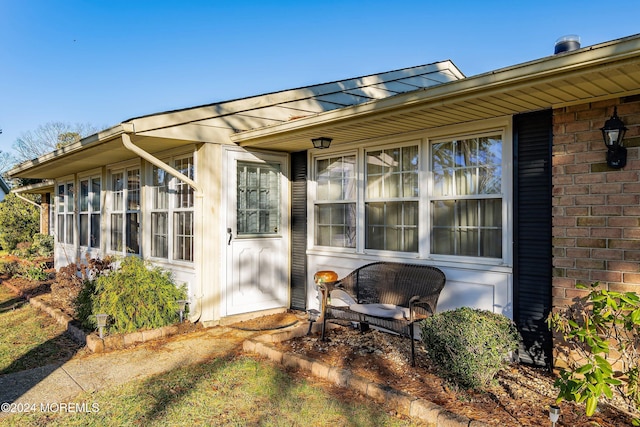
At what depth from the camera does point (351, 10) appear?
1080cm

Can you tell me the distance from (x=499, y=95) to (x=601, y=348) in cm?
188

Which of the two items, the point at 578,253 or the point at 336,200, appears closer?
the point at 578,253

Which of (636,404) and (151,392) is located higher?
(636,404)

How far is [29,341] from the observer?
16.6ft

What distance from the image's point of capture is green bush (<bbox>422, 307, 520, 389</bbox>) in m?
3.06

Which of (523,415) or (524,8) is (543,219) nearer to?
(523,415)

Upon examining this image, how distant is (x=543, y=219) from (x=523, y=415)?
64.3 inches

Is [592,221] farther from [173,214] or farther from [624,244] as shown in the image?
[173,214]

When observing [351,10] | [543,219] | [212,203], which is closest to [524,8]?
[351,10]

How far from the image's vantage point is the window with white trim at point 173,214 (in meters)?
5.82

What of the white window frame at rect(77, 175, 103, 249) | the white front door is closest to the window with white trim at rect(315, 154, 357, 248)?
the white front door

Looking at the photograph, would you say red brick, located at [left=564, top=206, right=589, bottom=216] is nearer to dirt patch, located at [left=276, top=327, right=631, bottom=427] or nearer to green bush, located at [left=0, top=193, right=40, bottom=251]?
dirt patch, located at [left=276, top=327, right=631, bottom=427]

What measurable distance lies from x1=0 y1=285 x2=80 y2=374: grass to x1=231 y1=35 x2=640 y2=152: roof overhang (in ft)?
11.1

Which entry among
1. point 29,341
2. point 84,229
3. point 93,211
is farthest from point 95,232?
point 29,341
